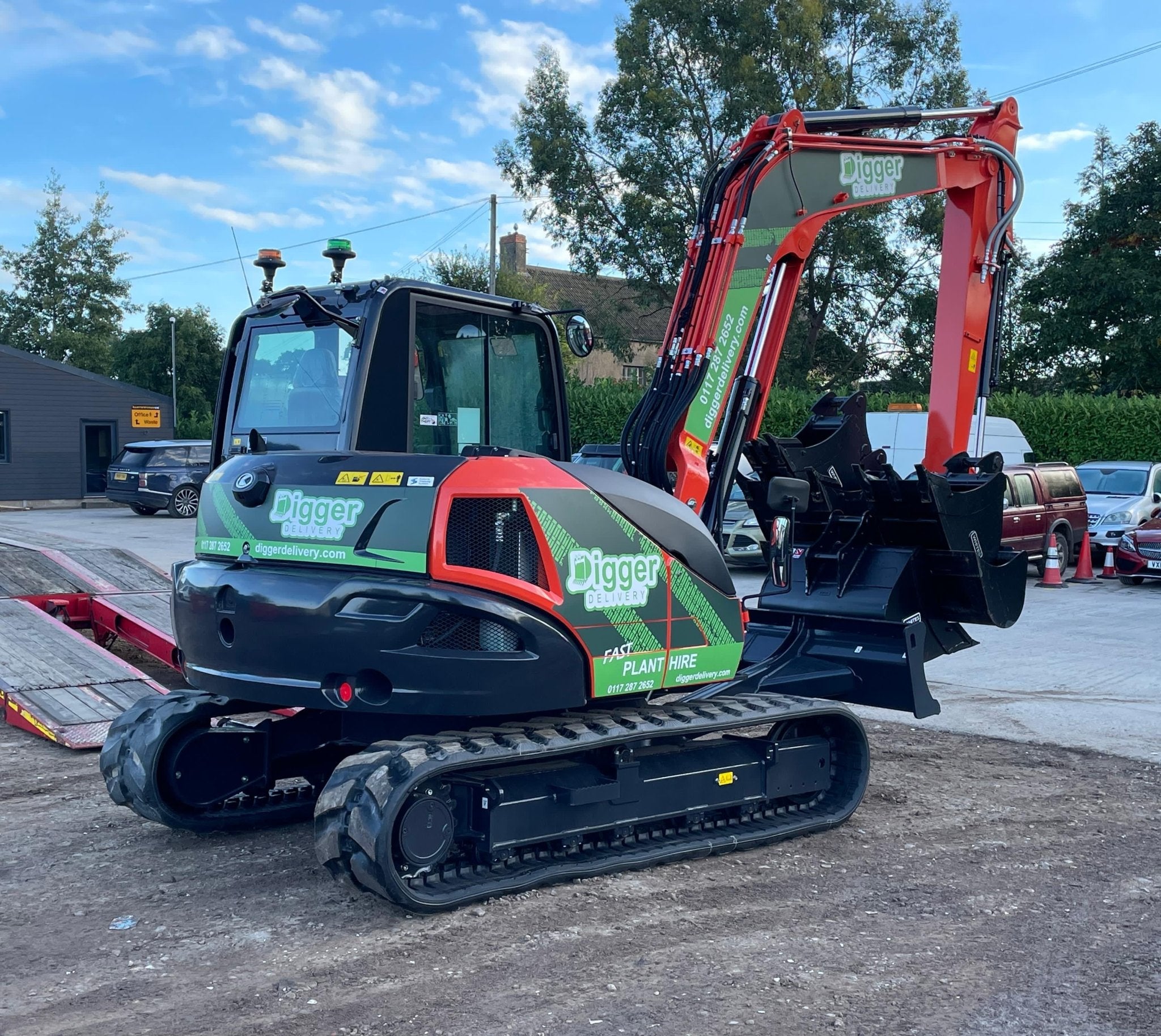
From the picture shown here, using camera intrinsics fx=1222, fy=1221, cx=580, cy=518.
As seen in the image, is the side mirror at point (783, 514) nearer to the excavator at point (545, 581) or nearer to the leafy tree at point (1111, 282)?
the excavator at point (545, 581)

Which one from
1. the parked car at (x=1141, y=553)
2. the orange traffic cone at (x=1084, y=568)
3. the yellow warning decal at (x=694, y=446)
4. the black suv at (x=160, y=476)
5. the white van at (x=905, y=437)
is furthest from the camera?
the black suv at (x=160, y=476)

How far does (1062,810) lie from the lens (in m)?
6.59

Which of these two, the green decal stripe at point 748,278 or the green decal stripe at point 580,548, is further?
the green decal stripe at point 748,278

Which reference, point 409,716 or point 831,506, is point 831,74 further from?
point 409,716

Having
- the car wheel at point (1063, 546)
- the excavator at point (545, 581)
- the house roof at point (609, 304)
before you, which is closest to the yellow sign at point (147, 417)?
the house roof at point (609, 304)

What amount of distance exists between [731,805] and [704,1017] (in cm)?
203

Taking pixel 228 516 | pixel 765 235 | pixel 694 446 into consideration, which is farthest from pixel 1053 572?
pixel 228 516

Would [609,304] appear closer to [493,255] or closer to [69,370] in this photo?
[493,255]

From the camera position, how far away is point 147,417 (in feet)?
122

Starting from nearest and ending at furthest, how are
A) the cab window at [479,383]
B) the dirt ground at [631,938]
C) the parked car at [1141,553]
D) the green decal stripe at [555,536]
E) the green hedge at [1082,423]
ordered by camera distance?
the dirt ground at [631,938]
the green decal stripe at [555,536]
the cab window at [479,383]
the parked car at [1141,553]
the green hedge at [1082,423]

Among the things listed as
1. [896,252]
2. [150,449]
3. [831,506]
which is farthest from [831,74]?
[831,506]

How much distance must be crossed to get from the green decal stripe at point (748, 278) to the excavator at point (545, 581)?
13 millimetres

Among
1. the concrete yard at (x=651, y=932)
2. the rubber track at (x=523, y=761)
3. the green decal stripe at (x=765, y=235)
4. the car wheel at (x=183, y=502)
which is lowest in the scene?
the car wheel at (x=183, y=502)

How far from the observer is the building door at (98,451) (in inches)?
1432
